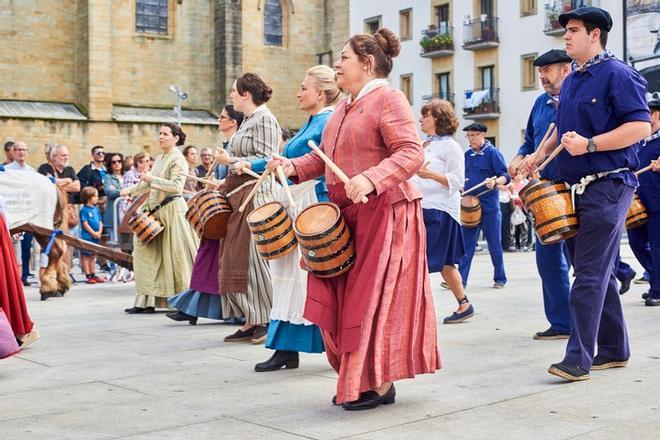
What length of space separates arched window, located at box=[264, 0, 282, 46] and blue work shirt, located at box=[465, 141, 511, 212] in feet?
105

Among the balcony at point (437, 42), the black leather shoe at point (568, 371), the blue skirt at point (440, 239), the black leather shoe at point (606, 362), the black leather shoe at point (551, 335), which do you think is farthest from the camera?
the balcony at point (437, 42)

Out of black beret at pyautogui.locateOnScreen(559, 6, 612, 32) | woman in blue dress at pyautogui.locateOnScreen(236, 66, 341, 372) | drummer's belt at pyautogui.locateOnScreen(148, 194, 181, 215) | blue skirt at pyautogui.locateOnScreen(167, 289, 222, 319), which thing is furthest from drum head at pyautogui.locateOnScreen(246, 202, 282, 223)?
drummer's belt at pyautogui.locateOnScreen(148, 194, 181, 215)

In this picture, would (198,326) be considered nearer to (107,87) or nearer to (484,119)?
(107,87)

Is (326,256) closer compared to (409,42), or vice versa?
(326,256)

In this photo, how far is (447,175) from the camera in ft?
29.4

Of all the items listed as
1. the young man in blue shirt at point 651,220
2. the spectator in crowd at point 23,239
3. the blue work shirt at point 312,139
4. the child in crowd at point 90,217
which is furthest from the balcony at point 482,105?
the blue work shirt at point 312,139

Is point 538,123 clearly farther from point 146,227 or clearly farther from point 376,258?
point 146,227

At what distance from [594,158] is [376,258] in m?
1.52

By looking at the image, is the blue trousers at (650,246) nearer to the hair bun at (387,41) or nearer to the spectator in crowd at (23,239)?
the hair bun at (387,41)

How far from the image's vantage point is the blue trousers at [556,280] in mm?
7566

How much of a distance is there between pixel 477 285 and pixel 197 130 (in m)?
28.4

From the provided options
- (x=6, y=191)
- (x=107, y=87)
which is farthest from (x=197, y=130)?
(x=6, y=191)

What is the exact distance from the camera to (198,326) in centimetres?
918

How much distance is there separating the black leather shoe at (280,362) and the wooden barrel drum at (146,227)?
3.93 meters
